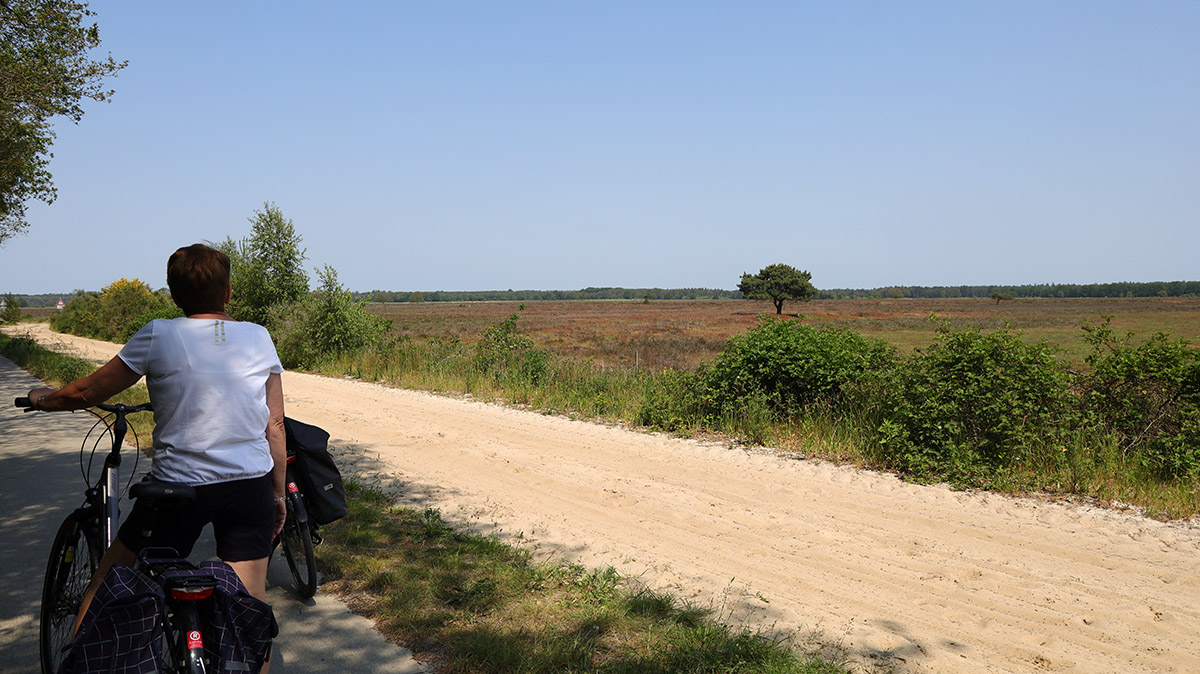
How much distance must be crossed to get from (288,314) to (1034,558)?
22.8 m

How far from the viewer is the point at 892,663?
159 inches

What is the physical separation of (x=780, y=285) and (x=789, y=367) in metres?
73.9

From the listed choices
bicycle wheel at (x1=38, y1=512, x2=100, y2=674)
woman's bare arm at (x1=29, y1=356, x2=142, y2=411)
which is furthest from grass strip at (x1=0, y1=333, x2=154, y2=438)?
woman's bare arm at (x1=29, y1=356, x2=142, y2=411)

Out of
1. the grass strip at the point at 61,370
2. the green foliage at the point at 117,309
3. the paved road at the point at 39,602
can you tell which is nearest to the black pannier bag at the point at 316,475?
the paved road at the point at 39,602

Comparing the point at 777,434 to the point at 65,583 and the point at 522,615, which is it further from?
the point at 65,583

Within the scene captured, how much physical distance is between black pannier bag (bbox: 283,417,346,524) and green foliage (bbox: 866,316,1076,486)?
21.9ft

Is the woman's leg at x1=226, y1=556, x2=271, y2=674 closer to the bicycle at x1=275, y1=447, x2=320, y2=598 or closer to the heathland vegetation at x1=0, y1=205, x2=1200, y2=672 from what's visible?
the heathland vegetation at x1=0, y1=205, x2=1200, y2=672

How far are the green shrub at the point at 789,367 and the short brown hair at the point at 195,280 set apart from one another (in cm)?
882

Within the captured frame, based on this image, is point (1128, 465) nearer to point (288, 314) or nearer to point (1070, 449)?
point (1070, 449)

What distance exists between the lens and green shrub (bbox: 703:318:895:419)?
10305mm

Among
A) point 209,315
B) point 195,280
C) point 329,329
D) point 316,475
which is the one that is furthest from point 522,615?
point 329,329

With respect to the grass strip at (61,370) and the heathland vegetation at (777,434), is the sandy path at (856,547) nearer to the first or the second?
the heathland vegetation at (777,434)

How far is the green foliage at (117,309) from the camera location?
3831 centimetres

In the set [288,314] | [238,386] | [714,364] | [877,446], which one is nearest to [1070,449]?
[877,446]
